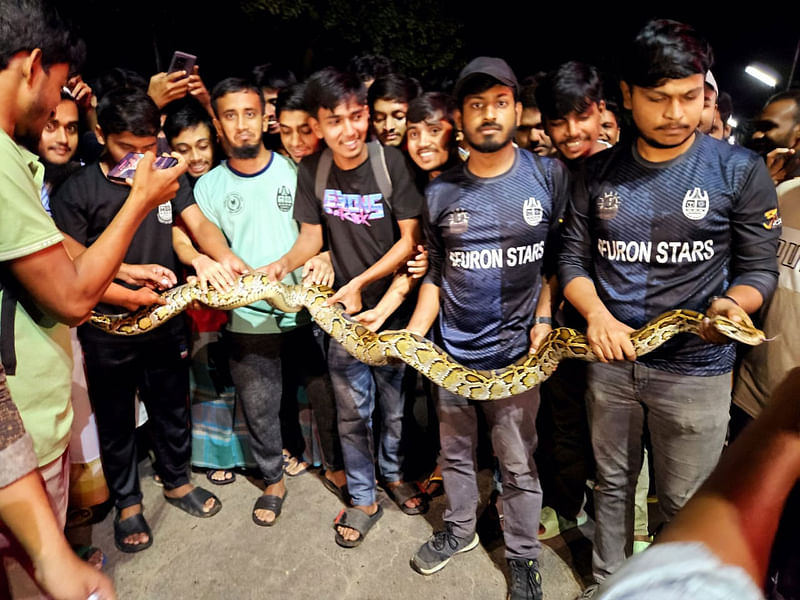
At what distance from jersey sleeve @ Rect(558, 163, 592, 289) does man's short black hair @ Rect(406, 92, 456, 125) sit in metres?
1.21

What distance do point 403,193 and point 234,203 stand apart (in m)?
1.20

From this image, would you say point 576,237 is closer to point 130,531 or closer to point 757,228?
point 757,228

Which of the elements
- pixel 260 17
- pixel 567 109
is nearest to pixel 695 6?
pixel 260 17

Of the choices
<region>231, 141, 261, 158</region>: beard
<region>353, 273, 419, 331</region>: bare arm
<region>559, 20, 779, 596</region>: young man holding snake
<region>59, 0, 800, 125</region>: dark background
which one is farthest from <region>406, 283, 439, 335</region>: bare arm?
<region>59, 0, 800, 125</region>: dark background

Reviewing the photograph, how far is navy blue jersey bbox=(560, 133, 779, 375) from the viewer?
7.58 ft

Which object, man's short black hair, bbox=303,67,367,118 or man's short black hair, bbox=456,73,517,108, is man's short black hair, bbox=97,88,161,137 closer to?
man's short black hair, bbox=303,67,367,118

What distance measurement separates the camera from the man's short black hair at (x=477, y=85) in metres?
2.64

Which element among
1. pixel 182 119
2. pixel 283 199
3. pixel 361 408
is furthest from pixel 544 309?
pixel 182 119

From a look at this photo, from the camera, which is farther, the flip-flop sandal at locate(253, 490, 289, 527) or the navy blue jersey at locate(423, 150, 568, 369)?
the flip-flop sandal at locate(253, 490, 289, 527)

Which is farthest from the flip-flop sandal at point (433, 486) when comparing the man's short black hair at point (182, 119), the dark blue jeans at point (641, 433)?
the man's short black hair at point (182, 119)

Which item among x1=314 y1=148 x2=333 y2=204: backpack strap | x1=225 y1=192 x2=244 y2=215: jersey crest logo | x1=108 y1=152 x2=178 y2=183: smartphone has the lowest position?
x1=225 y1=192 x2=244 y2=215: jersey crest logo

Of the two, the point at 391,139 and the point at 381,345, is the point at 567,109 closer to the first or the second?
the point at 391,139

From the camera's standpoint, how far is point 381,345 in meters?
2.94

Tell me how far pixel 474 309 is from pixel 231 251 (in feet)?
5.74
